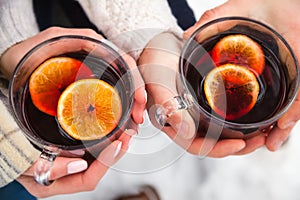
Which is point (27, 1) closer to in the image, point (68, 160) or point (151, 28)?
point (151, 28)

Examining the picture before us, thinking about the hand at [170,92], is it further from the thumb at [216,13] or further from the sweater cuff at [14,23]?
the sweater cuff at [14,23]

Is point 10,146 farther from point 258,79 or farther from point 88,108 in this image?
point 258,79

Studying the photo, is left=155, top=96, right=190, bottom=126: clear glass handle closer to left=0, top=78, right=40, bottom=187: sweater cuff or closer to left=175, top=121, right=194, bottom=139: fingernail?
left=175, top=121, right=194, bottom=139: fingernail

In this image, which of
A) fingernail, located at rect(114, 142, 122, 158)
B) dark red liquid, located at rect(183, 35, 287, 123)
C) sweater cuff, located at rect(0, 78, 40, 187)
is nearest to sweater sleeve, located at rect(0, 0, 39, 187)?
sweater cuff, located at rect(0, 78, 40, 187)

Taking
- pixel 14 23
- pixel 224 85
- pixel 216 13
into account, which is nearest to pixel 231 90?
pixel 224 85

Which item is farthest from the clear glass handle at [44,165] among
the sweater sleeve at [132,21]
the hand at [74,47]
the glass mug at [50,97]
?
the sweater sleeve at [132,21]

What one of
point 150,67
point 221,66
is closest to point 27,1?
point 150,67

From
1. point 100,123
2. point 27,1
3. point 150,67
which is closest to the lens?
point 100,123
